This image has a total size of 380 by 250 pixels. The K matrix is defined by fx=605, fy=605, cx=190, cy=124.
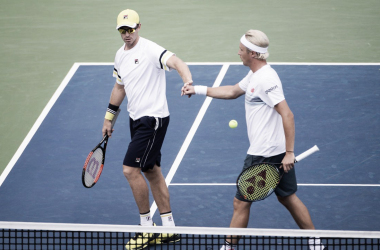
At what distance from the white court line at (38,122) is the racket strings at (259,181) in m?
3.30

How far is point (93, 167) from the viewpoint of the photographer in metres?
5.61

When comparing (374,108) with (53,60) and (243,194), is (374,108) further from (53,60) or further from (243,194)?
(53,60)

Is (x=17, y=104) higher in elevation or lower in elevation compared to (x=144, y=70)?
lower

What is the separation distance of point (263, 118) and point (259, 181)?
499mm

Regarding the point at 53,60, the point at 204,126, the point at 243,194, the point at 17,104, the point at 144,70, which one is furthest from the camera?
the point at 53,60

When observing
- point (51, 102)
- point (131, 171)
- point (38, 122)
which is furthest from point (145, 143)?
point (51, 102)

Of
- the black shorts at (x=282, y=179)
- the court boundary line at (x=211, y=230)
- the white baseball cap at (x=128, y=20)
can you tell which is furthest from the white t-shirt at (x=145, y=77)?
the court boundary line at (x=211, y=230)

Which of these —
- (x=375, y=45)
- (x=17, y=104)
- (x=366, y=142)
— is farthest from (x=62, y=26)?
(x=366, y=142)

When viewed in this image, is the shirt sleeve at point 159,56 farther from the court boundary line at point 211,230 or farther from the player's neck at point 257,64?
the court boundary line at point 211,230

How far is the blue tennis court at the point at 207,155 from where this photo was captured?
609 cm

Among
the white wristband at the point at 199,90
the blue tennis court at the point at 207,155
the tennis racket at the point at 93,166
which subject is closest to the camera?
the white wristband at the point at 199,90

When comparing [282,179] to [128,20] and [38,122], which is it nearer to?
[128,20]

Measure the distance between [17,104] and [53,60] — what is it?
1.84 meters

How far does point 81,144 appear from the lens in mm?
7680
